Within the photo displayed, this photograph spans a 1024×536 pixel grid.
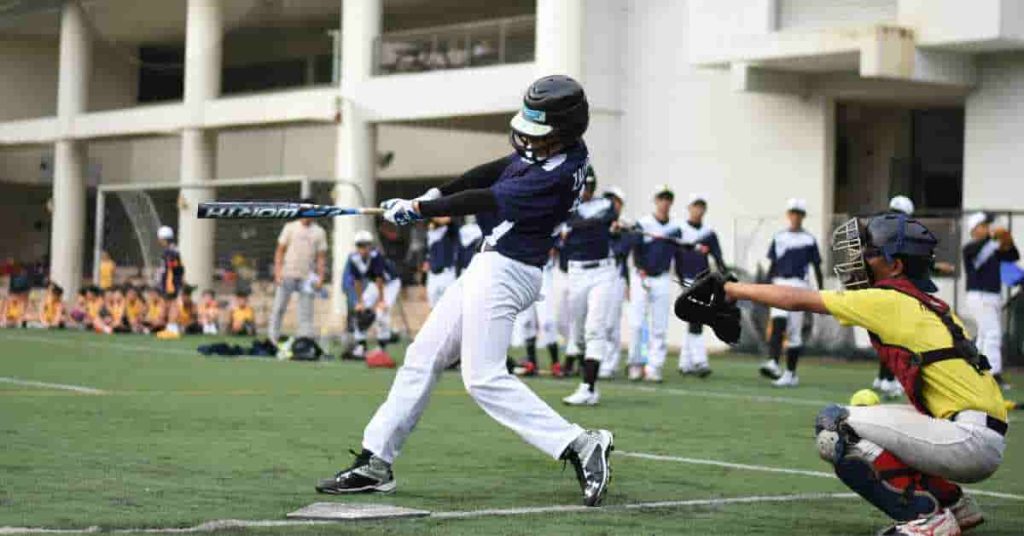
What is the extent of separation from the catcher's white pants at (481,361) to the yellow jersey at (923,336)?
6.63 ft

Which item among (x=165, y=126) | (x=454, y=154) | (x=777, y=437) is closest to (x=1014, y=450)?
(x=777, y=437)

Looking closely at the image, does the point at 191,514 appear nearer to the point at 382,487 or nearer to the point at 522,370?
the point at 382,487

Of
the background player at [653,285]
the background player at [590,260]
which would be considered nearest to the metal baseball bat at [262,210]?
the background player at [590,260]

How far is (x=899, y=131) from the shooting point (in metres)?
33.7

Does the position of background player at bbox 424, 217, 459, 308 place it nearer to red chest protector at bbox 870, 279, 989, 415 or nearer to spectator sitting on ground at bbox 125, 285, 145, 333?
spectator sitting on ground at bbox 125, 285, 145, 333

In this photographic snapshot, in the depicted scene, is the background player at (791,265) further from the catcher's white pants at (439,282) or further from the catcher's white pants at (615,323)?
the catcher's white pants at (439,282)

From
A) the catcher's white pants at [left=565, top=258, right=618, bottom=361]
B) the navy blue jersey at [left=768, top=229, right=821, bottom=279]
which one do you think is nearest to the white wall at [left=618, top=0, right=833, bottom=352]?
the navy blue jersey at [left=768, top=229, right=821, bottom=279]

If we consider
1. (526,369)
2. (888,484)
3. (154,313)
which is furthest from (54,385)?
(154,313)

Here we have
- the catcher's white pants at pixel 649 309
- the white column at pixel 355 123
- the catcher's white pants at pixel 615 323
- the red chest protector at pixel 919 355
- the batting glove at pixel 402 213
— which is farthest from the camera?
the white column at pixel 355 123

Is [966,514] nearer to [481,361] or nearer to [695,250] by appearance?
[481,361]

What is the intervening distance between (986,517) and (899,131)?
25.2m

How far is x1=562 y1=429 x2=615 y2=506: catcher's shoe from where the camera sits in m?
9.16

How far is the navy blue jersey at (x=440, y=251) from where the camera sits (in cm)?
2644

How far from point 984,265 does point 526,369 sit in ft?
18.8
